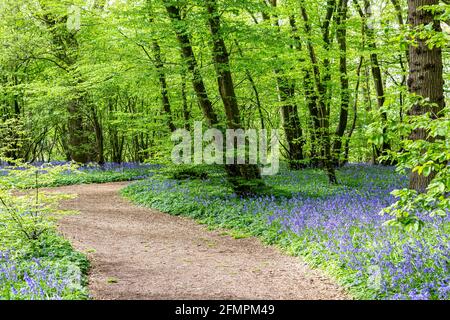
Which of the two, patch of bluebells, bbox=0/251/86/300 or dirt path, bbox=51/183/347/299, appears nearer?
patch of bluebells, bbox=0/251/86/300

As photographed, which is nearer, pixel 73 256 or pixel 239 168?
pixel 73 256

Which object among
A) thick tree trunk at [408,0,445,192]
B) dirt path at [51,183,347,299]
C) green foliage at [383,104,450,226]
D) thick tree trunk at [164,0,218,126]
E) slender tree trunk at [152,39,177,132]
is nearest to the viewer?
green foliage at [383,104,450,226]

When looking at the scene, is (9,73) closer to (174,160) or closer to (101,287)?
(174,160)

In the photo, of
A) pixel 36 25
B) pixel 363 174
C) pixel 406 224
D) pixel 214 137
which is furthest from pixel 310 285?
pixel 36 25

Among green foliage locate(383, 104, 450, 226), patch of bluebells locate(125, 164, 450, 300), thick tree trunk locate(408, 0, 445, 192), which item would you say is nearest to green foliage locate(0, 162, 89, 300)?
patch of bluebells locate(125, 164, 450, 300)

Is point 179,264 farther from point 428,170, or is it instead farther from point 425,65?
point 425,65

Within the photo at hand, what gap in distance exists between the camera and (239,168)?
12664mm

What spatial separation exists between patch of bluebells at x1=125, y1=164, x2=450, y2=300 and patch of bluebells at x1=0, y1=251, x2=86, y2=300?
144 inches

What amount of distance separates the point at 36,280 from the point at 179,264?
Result: 273cm

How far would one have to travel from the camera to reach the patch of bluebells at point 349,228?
4.99 metres

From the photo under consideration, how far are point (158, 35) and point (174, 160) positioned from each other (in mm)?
3868

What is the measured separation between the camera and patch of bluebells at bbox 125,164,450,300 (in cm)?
499

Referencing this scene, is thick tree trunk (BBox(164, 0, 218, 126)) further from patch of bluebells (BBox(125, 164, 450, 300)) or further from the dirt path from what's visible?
the dirt path

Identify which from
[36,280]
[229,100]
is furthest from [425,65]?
[36,280]
